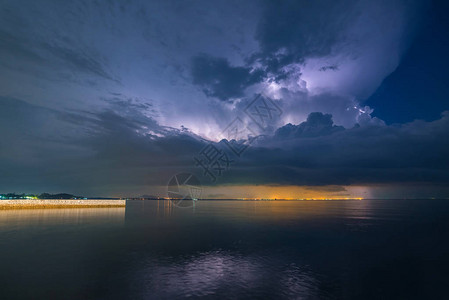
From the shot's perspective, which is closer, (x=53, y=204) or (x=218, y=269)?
(x=218, y=269)

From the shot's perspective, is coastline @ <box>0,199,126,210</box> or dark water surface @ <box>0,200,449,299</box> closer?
dark water surface @ <box>0,200,449,299</box>

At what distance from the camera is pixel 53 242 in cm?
3575

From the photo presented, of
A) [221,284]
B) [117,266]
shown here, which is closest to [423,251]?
[221,284]

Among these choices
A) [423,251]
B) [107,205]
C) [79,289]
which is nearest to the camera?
[79,289]

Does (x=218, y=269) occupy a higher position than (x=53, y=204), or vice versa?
(x=53, y=204)

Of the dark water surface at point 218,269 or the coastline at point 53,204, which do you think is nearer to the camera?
the dark water surface at point 218,269

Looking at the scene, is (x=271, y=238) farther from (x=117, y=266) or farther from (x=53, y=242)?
(x=53, y=242)

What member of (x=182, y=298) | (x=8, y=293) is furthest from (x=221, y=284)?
(x=8, y=293)

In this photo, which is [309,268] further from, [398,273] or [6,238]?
[6,238]

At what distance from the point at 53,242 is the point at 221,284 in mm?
29712

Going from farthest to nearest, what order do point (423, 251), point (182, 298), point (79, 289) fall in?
point (423, 251)
point (79, 289)
point (182, 298)

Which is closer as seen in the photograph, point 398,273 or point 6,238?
point 398,273

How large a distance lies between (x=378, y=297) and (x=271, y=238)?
25.0 meters

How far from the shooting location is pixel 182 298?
55.6 ft
